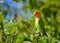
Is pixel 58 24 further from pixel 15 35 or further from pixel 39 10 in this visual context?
pixel 15 35

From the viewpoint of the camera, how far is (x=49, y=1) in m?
0.99

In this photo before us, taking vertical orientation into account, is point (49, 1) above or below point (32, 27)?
above

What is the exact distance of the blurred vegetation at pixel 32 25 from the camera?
87 cm

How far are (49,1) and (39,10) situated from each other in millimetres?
87

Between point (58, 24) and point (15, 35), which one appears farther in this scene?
point (58, 24)

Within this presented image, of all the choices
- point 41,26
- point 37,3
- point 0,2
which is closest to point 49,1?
point 37,3

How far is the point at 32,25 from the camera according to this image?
0.92 m

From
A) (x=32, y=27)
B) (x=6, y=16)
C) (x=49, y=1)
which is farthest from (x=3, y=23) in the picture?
(x=49, y=1)

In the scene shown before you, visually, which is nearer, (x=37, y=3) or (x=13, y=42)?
(x=13, y=42)

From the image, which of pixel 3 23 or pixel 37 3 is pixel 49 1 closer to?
pixel 37 3

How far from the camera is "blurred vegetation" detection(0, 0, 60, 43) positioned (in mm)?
871

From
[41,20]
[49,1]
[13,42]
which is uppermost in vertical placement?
[49,1]

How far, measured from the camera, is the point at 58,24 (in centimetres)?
98

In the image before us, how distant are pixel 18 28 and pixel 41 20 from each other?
0.14 metres
